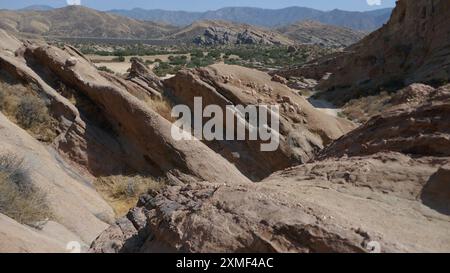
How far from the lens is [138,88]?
13023 mm

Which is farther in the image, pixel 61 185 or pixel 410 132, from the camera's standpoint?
pixel 61 185

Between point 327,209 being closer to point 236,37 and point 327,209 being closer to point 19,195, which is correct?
point 19,195

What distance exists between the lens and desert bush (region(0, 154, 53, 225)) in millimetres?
6200

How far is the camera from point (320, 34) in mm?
145875

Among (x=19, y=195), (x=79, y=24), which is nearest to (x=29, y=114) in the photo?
(x=19, y=195)

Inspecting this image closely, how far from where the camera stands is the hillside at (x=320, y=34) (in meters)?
133

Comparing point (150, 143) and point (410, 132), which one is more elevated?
point (410, 132)

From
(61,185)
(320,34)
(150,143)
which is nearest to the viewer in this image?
(61,185)

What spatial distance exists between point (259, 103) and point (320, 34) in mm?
138632

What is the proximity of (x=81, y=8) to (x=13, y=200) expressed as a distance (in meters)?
182

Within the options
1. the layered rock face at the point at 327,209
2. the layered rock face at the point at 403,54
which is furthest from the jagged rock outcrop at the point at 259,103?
the layered rock face at the point at 403,54

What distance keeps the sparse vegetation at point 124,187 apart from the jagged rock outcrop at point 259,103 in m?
2.30

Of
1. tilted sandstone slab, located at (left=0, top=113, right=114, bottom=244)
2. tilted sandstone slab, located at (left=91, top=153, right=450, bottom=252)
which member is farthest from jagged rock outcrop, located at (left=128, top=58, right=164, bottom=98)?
tilted sandstone slab, located at (left=91, top=153, right=450, bottom=252)
